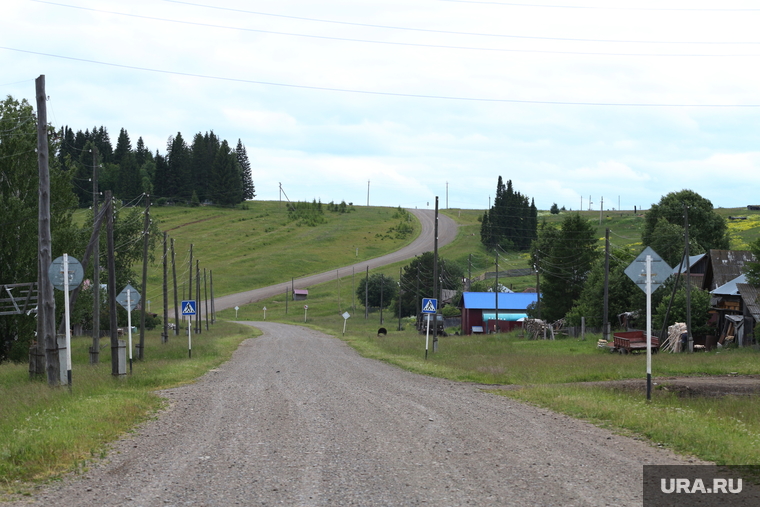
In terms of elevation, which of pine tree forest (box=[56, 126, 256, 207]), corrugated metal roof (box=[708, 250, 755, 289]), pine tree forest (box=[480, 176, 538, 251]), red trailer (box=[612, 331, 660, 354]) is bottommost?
red trailer (box=[612, 331, 660, 354])

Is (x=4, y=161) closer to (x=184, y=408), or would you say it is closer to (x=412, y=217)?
(x=184, y=408)

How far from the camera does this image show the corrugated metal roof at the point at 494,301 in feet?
255

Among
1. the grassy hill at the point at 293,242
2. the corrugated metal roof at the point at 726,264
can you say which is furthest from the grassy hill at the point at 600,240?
the corrugated metal roof at the point at 726,264

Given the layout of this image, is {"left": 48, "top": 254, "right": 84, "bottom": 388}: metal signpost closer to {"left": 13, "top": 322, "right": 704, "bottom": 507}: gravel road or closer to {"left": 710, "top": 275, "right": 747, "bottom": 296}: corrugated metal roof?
{"left": 13, "top": 322, "right": 704, "bottom": 507}: gravel road

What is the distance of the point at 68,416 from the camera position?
12.9 meters

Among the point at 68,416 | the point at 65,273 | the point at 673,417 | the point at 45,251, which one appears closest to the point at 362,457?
the point at 68,416

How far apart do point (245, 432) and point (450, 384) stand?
1053 cm

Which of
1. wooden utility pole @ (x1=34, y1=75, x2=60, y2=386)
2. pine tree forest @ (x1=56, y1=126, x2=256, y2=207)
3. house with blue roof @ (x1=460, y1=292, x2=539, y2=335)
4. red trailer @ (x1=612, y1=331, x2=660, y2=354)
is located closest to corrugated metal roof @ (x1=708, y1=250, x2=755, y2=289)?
red trailer @ (x1=612, y1=331, x2=660, y2=354)

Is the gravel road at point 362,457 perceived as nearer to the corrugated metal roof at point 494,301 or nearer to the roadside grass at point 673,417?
the roadside grass at point 673,417

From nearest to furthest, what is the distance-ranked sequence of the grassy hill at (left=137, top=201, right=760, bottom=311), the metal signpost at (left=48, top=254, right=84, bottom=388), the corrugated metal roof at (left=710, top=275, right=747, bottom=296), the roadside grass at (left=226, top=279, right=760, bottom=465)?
1. the roadside grass at (left=226, top=279, right=760, bottom=465)
2. the metal signpost at (left=48, top=254, right=84, bottom=388)
3. the corrugated metal roof at (left=710, top=275, right=747, bottom=296)
4. the grassy hill at (left=137, top=201, right=760, bottom=311)

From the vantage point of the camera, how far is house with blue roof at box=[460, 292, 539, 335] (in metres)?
77.7

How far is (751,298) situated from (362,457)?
3995 centimetres

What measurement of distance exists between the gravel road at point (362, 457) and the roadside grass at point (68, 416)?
17.0 inches

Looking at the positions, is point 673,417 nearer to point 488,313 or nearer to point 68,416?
point 68,416
